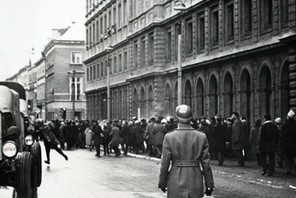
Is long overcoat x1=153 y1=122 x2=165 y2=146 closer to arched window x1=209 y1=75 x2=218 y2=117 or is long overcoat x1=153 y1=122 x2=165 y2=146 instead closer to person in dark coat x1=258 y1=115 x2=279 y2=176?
arched window x1=209 y1=75 x2=218 y2=117

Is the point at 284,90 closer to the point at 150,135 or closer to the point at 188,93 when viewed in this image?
the point at 150,135

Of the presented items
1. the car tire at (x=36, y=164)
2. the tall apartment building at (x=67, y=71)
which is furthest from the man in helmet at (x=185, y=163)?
the tall apartment building at (x=67, y=71)

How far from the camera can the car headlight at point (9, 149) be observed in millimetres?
11258

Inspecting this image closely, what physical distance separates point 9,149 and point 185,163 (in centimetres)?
358

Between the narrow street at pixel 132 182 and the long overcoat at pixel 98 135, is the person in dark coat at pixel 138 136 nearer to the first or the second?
the long overcoat at pixel 98 135

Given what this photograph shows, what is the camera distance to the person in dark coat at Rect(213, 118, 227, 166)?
26.2 m

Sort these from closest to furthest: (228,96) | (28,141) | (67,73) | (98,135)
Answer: (28,141), (228,96), (98,135), (67,73)

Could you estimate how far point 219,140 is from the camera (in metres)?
26.4

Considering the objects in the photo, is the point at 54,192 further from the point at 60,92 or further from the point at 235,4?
the point at 60,92

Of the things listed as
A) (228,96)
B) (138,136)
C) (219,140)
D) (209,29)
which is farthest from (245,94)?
(219,140)

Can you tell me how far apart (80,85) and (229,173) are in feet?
259

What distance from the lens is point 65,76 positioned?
324 feet

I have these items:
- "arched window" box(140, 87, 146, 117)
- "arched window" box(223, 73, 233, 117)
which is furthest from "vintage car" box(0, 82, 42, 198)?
"arched window" box(140, 87, 146, 117)

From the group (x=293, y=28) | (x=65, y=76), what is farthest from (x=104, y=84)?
(x=293, y=28)
